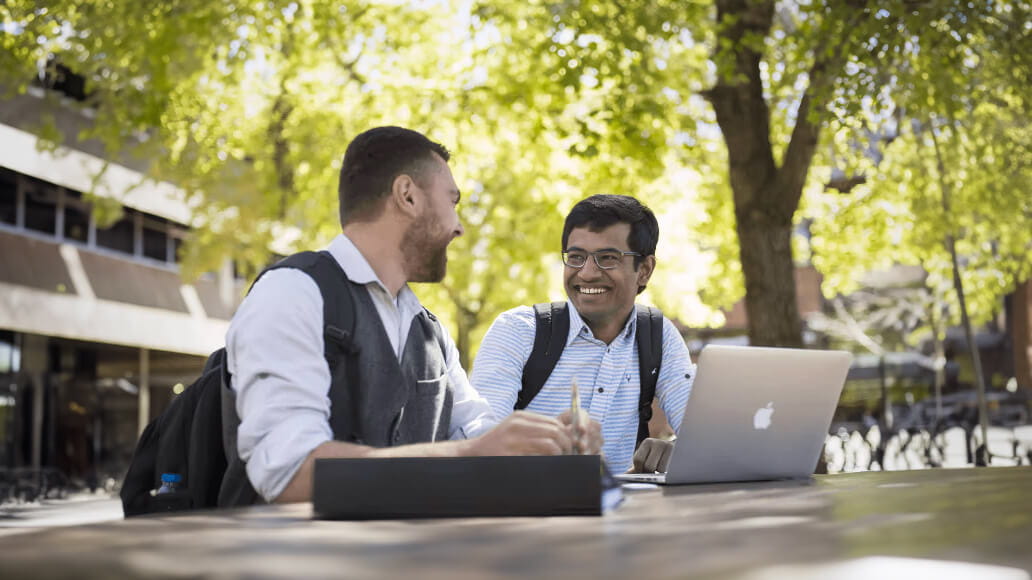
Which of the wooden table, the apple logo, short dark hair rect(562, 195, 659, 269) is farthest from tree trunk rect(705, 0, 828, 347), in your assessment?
the wooden table

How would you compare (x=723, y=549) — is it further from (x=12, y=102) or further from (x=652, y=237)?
(x=12, y=102)

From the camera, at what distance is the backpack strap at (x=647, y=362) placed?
188 inches

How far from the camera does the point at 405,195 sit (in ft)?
11.8

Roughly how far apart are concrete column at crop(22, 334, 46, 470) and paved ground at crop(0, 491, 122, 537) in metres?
1.23

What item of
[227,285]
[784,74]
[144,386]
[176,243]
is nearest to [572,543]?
[784,74]

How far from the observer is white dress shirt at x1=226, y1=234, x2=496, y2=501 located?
110 inches

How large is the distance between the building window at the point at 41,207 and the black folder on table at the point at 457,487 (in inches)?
832

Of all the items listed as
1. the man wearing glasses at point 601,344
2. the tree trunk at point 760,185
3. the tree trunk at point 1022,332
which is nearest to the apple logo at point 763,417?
the man wearing glasses at point 601,344

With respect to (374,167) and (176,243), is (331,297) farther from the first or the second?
(176,243)

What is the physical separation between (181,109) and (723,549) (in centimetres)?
1475

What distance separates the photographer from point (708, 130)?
17.0 meters

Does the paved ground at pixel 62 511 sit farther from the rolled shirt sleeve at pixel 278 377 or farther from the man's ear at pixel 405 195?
the rolled shirt sleeve at pixel 278 377

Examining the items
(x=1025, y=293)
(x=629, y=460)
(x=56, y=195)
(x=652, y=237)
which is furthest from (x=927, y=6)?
(x=1025, y=293)

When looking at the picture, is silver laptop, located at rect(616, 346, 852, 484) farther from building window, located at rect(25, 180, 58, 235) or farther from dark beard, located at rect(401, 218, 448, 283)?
building window, located at rect(25, 180, 58, 235)
